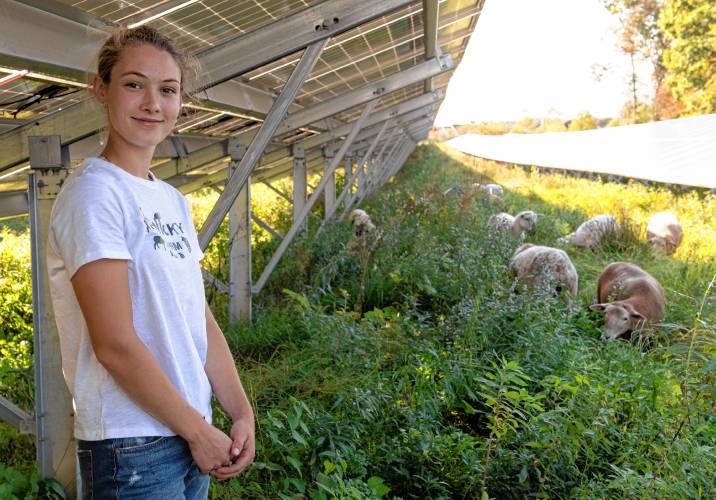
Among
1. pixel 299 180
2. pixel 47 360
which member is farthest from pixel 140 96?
pixel 299 180

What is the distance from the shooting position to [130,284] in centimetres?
176

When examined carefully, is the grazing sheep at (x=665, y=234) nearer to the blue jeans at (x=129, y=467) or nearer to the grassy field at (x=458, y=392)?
the grassy field at (x=458, y=392)

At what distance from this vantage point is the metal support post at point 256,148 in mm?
4074

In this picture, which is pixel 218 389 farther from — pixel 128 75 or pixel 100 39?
pixel 100 39

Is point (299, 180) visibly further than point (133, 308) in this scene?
Yes

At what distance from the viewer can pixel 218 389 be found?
2.18 meters

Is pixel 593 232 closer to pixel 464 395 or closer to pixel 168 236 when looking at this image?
pixel 464 395

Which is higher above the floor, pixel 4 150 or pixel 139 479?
pixel 4 150

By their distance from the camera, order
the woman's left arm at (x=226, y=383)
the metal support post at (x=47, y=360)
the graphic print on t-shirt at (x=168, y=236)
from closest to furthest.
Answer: the graphic print on t-shirt at (x=168, y=236) < the woman's left arm at (x=226, y=383) < the metal support post at (x=47, y=360)

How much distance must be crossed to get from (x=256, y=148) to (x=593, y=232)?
29.9 ft

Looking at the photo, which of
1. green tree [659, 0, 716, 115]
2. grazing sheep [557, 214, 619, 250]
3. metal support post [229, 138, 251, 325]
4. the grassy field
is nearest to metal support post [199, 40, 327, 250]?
the grassy field

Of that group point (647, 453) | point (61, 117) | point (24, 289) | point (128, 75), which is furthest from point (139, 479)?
point (24, 289)

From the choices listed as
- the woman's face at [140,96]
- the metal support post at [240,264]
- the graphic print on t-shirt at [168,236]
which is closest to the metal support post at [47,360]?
the woman's face at [140,96]

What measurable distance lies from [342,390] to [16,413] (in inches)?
75.7
